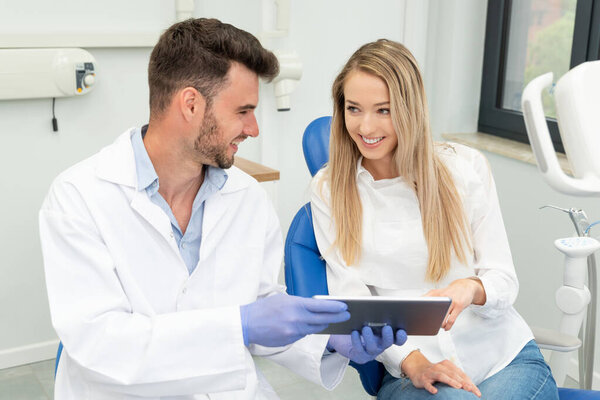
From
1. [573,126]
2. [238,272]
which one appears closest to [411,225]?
[238,272]

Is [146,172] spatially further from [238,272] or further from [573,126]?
[573,126]

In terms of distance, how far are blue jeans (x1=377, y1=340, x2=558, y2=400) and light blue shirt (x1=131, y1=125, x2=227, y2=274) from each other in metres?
0.53

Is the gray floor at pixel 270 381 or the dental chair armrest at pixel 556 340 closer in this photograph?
the dental chair armrest at pixel 556 340

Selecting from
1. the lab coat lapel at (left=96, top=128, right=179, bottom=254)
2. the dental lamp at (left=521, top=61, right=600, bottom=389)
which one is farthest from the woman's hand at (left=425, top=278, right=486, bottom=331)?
the dental lamp at (left=521, top=61, right=600, bottom=389)

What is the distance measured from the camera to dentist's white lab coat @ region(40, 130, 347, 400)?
1.16 metres

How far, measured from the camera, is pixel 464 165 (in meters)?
1.67

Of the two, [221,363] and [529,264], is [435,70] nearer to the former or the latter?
[529,264]

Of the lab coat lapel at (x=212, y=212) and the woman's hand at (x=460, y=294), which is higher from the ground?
the lab coat lapel at (x=212, y=212)

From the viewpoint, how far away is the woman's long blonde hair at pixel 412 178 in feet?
5.12

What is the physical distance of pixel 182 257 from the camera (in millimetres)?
1347

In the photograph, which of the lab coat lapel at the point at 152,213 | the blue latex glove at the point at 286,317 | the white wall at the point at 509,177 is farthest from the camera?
the white wall at the point at 509,177

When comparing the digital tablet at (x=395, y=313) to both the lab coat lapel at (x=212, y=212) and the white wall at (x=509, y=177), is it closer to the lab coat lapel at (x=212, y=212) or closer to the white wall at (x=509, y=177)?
the lab coat lapel at (x=212, y=212)

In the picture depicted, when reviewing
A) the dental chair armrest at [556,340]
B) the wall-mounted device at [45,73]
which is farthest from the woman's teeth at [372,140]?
the wall-mounted device at [45,73]

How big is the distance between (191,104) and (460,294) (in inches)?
27.7
